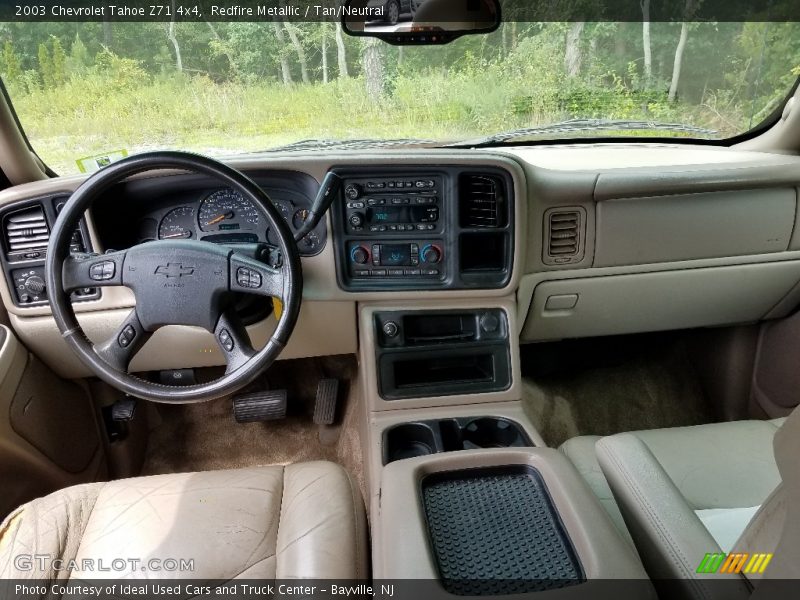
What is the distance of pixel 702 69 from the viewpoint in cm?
216

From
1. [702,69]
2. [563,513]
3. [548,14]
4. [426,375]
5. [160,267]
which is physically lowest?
[426,375]

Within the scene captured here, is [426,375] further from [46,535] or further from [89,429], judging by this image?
[89,429]

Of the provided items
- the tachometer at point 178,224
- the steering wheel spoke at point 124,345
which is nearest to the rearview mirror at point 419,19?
the tachometer at point 178,224

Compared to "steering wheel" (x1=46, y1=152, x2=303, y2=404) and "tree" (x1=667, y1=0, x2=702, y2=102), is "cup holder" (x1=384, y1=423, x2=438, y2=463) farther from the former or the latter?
"tree" (x1=667, y1=0, x2=702, y2=102)

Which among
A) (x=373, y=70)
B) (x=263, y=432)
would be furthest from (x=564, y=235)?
(x=263, y=432)

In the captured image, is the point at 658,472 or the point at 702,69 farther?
the point at 702,69

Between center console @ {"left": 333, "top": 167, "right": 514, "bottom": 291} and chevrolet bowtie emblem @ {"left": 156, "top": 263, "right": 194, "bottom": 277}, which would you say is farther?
center console @ {"left": 333, "top": 167, "right": 514, "bottom": 291}

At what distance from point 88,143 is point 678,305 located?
210 centimetres

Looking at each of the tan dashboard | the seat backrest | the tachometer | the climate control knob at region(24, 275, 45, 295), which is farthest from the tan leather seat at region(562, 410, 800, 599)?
the climate control knob at region(24, 275, 45, 295)

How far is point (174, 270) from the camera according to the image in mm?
1621

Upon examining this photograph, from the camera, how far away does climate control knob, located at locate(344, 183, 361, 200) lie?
1866mm

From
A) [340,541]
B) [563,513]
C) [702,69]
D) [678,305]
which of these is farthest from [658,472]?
[702,69]

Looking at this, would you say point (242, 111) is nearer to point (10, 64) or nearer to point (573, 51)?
point (10, 64)

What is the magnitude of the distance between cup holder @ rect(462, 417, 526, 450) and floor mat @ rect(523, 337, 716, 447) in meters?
0.71
